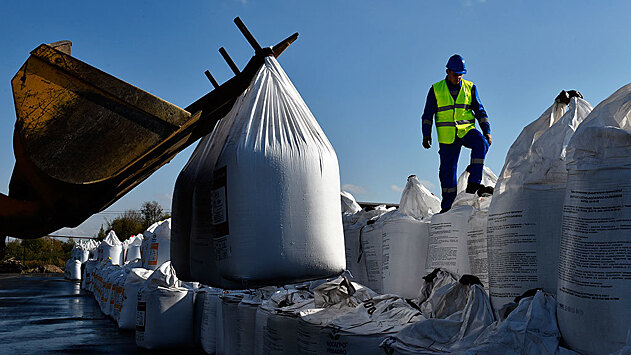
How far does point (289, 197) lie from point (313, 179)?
0.12 metres

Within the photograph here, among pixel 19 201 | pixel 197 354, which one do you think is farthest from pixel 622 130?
pixel 197 354

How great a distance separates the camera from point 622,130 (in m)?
1.63

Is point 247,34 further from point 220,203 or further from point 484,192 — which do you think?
point 484,192

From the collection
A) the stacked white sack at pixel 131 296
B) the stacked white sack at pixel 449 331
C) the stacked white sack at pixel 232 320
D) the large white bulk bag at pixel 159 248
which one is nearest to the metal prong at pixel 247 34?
→ the stacked white sack at pixel 449 331

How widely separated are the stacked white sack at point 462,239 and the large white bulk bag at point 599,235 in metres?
0.77

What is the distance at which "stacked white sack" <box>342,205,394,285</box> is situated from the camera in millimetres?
3715

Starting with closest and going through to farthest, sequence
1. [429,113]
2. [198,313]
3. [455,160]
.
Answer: [455,160] → [429,113] → [198,313]

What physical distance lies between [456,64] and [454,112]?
35 cm

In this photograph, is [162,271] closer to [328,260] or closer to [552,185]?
[328,260]

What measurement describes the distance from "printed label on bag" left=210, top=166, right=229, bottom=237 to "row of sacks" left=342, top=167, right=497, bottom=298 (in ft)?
4.03

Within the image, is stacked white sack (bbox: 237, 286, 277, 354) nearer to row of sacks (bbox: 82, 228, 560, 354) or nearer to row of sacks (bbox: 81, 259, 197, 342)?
row of sacks (bbox: 82, 228, 560, 354)

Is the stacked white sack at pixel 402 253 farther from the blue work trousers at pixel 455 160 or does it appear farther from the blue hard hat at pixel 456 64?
the blue hard hat at pixel 456 64

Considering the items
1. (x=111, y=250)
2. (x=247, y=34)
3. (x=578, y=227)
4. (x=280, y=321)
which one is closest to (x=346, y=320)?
(x=280, y=321)

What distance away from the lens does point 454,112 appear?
406cm
